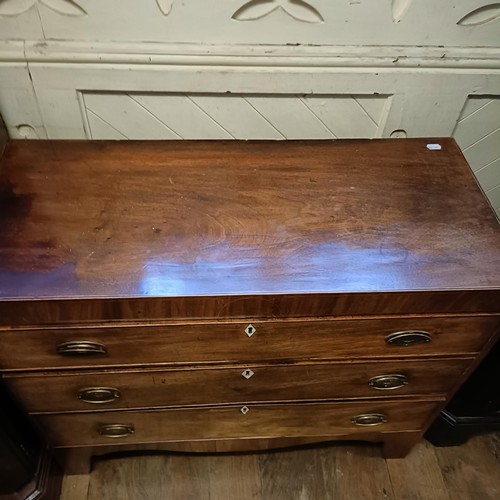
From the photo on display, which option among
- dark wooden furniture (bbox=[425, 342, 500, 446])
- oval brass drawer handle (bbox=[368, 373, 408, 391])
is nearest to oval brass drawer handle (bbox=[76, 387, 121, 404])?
oval brass drawer handle (bbox=[368, 373, 408, 391])

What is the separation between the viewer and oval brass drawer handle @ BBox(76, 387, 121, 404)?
98 cm

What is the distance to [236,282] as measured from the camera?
0.82 m

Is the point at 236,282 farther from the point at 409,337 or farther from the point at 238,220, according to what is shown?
the point at 409,337

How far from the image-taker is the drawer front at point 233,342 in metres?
0.86

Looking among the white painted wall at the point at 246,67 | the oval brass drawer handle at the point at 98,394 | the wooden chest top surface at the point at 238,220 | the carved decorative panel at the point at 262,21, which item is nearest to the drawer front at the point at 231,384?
the oval brass drawer handle at the point at 98,394

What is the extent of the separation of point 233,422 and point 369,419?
0.33 meters

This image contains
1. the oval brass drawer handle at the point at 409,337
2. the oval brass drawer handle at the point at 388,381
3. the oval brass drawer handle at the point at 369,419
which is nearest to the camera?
the oval brass drawer handle at the point at 409,337

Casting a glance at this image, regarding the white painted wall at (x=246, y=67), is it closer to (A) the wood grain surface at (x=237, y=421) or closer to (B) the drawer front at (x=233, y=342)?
(B) the drawer front at (x=233, y=342)

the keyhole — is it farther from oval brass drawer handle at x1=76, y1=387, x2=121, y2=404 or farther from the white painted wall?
the white painted wall

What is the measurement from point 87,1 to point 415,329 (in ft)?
2.84

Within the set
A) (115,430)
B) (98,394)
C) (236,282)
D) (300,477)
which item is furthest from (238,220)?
(300,477)

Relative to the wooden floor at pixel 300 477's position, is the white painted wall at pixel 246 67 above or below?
above

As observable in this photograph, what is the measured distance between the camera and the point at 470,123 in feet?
4.06

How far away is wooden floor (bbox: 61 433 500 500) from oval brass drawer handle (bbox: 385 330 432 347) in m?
0.58
